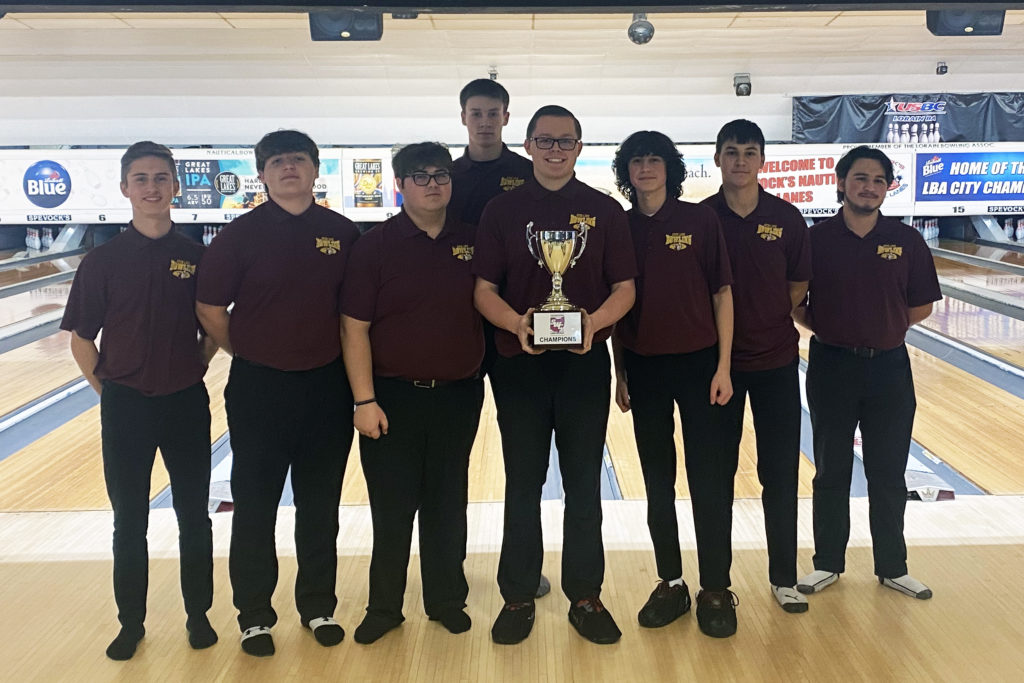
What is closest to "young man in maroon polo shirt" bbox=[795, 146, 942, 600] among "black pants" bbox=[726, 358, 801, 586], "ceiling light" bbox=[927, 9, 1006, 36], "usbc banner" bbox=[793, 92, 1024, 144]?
"black pants" bbox=[726, 358, 801, 586]

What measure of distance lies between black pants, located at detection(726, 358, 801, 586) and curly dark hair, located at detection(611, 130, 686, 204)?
1.92ft

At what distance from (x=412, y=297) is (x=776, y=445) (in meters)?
1.15

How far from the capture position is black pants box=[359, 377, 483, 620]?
7.68 feet

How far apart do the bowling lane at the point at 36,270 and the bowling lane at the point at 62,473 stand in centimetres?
486

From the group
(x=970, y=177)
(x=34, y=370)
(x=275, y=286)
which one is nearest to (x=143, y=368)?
(x=275, y=286)

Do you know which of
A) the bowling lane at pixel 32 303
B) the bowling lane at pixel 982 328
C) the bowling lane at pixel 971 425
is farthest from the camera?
the bowling lane at pixel 32 303

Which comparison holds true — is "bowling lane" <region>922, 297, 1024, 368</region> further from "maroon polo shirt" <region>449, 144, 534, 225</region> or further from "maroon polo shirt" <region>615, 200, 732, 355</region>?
"maroon polo shirt" <region>449, 144, 534, 225</region>

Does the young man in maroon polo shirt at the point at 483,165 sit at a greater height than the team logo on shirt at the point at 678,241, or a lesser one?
greater

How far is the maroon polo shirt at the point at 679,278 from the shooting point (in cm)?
235

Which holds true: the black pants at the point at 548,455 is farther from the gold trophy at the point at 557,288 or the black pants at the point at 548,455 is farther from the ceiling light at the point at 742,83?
the ceiling light at the point at 742,83

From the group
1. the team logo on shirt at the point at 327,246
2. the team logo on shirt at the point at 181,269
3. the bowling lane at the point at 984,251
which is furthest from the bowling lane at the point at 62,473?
the bowling lane at the point at 984,251

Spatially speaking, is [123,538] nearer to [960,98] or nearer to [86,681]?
[86,681]

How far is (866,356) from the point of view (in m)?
2.58

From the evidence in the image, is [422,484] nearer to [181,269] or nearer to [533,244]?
[533,244]
